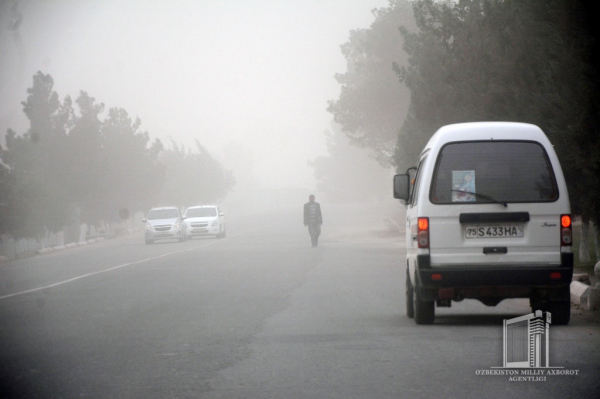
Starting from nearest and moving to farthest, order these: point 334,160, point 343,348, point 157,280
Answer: point 343,348 < point 157,280 < point 334,160

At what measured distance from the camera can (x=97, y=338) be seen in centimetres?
924

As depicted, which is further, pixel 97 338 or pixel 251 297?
pixel 251 297

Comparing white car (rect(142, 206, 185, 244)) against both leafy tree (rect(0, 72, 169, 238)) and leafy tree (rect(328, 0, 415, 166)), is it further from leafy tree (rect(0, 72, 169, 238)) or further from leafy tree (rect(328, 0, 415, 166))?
leafy tree (rect(0, 72, 169, 238))

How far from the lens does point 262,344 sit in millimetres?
8500

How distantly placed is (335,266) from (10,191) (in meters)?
40.5

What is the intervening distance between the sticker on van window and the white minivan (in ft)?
0.04

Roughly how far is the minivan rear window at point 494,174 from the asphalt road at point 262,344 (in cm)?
153

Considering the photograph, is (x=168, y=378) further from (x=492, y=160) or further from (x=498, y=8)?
(x=498, y=8)

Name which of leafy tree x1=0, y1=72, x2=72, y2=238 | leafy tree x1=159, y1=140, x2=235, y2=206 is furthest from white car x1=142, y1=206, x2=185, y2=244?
leafy tree x1=159, y1=140, x2=235, y2=206

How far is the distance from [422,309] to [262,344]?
2145 millimetres

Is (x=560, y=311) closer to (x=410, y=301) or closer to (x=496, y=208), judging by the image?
(x=496, y=208)

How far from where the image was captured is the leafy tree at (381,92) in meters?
45.7

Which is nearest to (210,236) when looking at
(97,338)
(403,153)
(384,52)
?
(384,52)

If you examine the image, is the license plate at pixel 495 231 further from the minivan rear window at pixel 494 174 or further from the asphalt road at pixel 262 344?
the asphalt road at pixel 262 344
